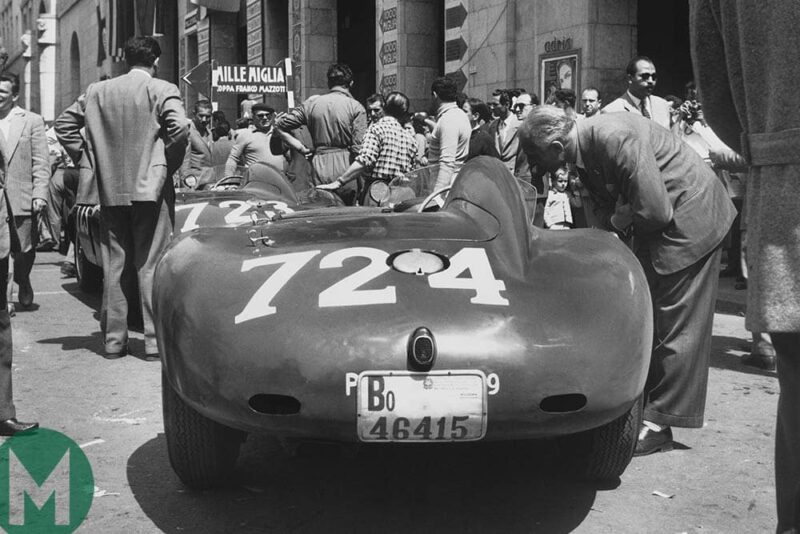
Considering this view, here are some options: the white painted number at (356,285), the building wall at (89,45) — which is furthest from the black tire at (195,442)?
the building wall at (89,45)

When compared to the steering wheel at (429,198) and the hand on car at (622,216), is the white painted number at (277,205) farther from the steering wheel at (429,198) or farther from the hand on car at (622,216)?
the hand on car at (622,216)

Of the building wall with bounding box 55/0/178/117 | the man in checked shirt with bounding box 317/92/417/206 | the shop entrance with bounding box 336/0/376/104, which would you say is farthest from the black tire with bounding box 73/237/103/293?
the building wall with bounding box 55/0/178/117

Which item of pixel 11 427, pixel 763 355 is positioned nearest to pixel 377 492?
pixel 11 427

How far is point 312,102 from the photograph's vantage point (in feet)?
29.3

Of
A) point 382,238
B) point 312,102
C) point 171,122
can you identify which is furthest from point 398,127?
point 382,238

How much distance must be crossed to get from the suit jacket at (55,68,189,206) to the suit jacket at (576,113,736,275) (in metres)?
3.03

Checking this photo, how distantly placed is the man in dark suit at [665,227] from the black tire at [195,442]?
162 centimetres

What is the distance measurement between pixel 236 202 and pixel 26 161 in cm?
249

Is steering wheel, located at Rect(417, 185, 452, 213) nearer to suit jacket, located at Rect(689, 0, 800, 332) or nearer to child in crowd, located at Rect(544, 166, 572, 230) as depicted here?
suit jacket, located at Rect(689, 0, 800, 332)

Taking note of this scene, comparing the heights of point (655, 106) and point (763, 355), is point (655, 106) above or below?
above

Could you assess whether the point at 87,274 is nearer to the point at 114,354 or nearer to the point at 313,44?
the point at 114,354

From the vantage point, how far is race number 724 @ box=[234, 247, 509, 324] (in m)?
3.28

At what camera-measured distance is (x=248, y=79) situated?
688 inches

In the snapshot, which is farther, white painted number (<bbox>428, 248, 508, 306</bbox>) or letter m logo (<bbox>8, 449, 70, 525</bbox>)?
letter m logo (<bbox>8, 449, 70, 525</bbox>)
